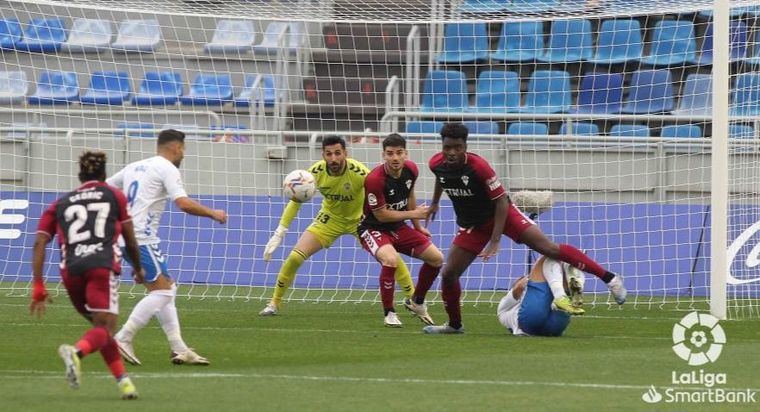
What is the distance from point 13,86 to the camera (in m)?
23.4

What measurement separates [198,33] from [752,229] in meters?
10.3

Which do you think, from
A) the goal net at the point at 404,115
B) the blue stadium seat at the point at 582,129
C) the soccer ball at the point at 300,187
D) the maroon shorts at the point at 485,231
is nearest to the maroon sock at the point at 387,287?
the maroon shorts at the point at 485,231

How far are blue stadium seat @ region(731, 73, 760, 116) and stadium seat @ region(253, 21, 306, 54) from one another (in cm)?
728

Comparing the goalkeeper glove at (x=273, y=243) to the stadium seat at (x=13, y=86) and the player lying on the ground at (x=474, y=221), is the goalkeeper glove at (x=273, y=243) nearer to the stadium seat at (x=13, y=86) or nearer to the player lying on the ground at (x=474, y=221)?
the player lying on the ground at (x=474, y=221)

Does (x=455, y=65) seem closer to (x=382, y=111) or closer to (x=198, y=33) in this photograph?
(x=382, y=111)

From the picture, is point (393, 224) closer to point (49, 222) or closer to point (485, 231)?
point (485, 231)

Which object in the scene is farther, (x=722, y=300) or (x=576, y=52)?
(x=576, y=52)

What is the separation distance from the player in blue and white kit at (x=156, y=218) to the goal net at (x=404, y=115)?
6.70 m

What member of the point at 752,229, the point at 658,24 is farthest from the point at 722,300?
the point at 658,24

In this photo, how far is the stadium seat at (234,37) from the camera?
896 inches

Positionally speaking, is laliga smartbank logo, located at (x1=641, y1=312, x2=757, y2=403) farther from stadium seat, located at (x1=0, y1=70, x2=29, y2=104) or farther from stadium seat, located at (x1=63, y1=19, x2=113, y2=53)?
stadium seat, located at (x1=0, y1=70, x2=29, y2=104)

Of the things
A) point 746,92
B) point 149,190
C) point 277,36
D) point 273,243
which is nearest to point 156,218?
point 149,190

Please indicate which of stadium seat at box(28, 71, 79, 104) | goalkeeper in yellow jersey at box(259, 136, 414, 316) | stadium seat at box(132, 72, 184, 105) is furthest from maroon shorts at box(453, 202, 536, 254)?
stadium seat at box(28, 71, 79, 104)

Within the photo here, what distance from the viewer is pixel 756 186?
1744cm
